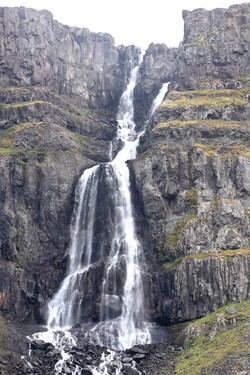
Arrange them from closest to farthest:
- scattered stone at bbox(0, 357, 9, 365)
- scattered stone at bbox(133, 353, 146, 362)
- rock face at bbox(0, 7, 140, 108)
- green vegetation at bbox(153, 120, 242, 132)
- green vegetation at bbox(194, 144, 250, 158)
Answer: scattered stone at bbox(0, 357, 9, 365) → scattered stone at bbox(133, 353, 146, 362) → green vegetation at bbox(194, 144, 250, 158) → green vegetation at bbox(153, 120, 242, 132) → rock face at bbox(0, 7, 140, 108)

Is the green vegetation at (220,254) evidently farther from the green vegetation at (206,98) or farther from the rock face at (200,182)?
the green vegetation at (206,98)

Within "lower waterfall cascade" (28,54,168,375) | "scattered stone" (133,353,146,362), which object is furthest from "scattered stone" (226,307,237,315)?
"scattered stone" (133,353,146,362)

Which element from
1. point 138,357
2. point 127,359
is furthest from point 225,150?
point 127,359

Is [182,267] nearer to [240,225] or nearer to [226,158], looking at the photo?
[240,225]

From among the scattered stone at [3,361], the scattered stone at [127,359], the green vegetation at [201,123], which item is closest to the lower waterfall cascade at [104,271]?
the scattered stone at [127,359]

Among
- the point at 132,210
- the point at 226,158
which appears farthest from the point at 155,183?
the point at 226,158

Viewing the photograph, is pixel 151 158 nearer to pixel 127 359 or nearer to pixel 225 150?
A: pixel 225 150

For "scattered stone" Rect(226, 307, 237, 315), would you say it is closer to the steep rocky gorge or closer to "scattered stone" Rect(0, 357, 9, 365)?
the steep rocky gorge
